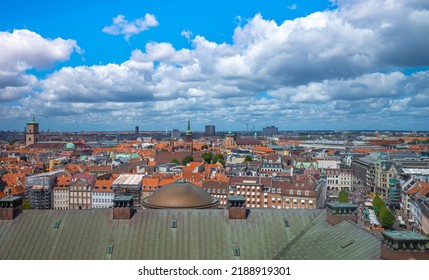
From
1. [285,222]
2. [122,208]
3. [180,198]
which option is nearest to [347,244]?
[285,222]

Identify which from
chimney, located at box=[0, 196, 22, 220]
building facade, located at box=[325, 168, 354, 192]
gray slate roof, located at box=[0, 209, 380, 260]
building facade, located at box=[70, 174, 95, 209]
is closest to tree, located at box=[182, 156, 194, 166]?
building facade, located at box=[325, 168, 354, 192]

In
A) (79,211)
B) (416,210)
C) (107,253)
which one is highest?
(79,211)

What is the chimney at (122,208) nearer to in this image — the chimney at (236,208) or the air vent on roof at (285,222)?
the chimney at (236,208)

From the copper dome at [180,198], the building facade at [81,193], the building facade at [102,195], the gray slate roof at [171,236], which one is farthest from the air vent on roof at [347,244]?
the building facade at [81,193]

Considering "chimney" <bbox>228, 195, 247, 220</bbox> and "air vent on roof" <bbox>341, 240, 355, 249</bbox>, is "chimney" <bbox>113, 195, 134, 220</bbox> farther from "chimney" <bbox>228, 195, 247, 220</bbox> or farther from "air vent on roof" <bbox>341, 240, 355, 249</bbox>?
"air vent on roof" <bbox>341, 240, 355, 249</bbox>
